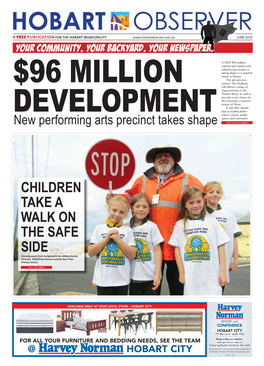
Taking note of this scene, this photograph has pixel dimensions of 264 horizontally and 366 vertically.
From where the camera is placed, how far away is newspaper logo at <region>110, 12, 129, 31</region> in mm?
4758

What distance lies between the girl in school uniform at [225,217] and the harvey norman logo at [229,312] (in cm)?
48

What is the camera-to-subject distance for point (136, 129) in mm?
4766

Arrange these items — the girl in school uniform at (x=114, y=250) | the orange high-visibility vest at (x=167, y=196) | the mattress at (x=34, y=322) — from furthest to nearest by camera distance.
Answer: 1. the mattress at (x=34, y=322)
2. the orange high-visibility vest at (x=167, y=196)
3. the girl in school uniform at (x=114, y=250)

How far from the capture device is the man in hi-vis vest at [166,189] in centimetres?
464

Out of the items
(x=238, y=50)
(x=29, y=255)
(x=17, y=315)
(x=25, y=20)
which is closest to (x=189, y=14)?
(x=238, y=50)

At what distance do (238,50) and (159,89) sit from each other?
114 centimetres

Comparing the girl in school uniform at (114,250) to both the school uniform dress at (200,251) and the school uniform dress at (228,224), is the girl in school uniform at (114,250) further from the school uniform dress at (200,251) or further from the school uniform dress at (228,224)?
the school uniform dress at (228,224)

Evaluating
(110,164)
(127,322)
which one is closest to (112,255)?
(127,322)

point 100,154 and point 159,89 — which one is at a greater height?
point 159,89

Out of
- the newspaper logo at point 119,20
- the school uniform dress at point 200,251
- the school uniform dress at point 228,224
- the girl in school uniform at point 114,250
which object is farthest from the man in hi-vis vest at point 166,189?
the newspaper logo at point 119,20

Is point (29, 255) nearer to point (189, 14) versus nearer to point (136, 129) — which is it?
point (136, 129)

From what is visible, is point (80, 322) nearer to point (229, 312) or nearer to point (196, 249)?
point (196, 249)

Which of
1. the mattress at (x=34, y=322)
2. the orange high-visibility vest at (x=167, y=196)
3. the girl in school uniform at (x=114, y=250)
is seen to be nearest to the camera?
the girl in school uniform at (x=114, y=250)

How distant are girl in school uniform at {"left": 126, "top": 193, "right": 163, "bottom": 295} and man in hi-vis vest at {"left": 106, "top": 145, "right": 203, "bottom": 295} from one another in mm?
95
